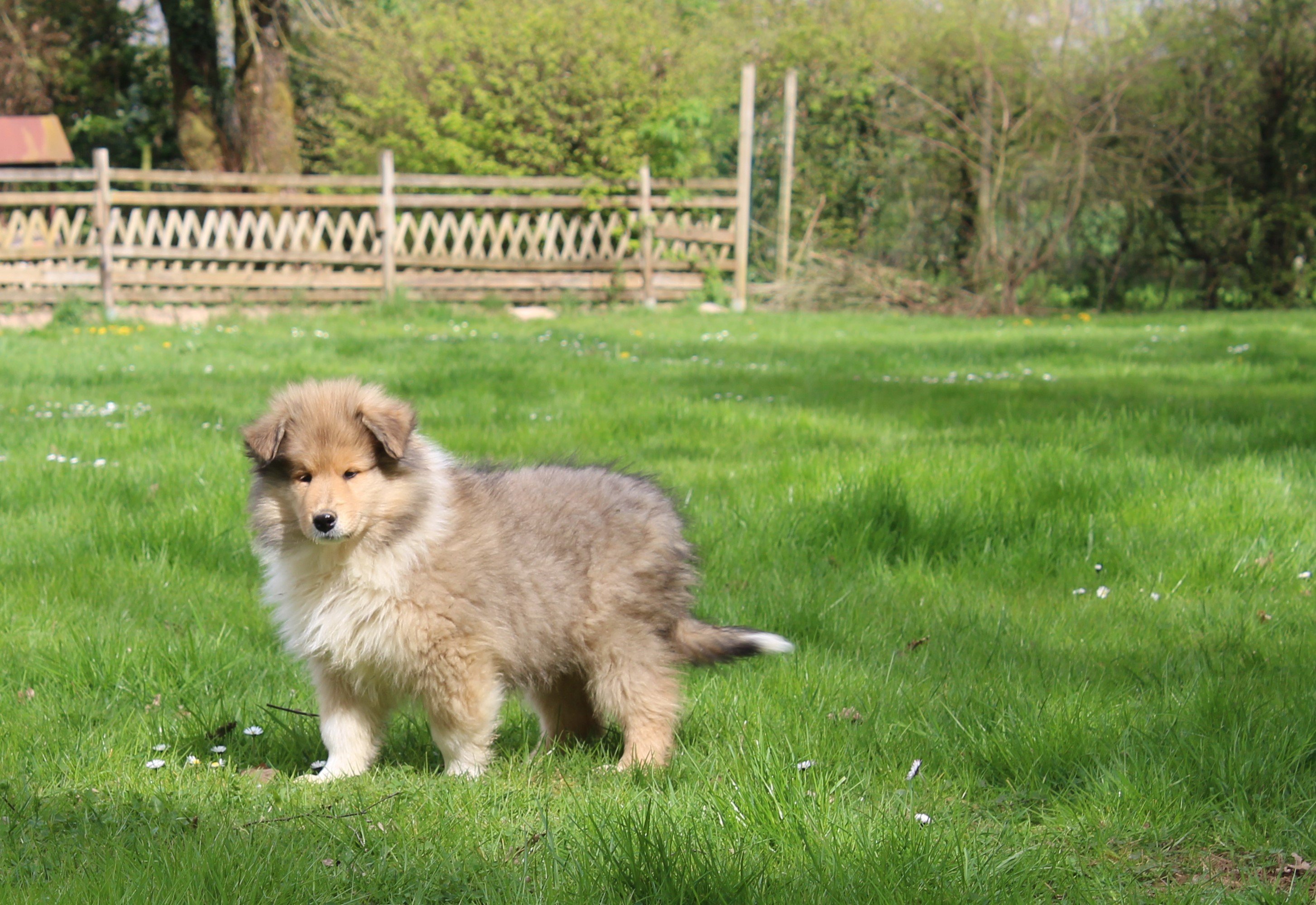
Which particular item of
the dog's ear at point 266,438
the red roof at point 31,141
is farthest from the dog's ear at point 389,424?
the red roof at point 31,141

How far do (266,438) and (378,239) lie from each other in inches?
645

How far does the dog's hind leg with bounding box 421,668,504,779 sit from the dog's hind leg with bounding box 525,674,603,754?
0.36 meters

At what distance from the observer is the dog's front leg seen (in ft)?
10.9

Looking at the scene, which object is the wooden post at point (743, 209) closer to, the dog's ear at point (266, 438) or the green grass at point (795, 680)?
the green grass at point (795, 680)

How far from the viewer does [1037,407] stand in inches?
334

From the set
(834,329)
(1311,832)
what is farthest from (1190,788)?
(834,329)

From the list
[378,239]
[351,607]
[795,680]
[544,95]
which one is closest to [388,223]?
[378,239]

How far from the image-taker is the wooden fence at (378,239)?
17859mm

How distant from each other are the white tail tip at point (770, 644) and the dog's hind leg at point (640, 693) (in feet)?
1.02

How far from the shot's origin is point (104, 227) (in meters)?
17.6

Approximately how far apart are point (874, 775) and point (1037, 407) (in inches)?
232

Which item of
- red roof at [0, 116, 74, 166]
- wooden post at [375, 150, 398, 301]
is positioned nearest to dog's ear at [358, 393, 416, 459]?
wooden post at [375, 150, 398, 301]

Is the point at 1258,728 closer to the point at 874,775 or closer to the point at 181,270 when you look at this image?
the point at 874,775

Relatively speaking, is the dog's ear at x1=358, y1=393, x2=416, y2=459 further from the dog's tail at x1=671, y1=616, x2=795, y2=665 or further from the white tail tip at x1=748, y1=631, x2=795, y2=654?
the white tail tip at x1=748, y1=631, x2=795, y2=654
